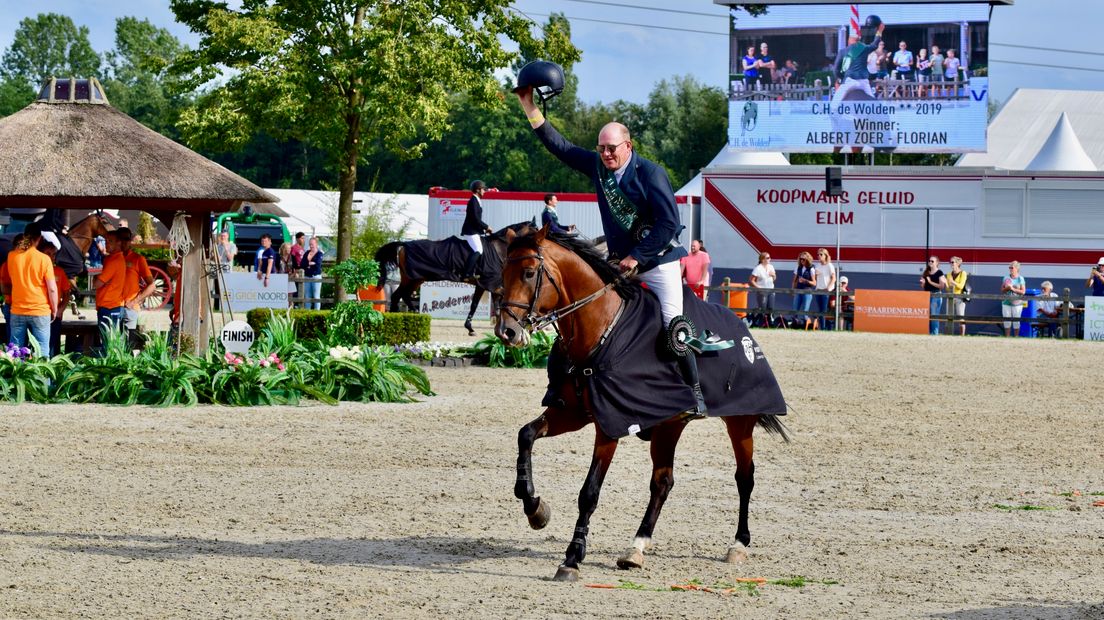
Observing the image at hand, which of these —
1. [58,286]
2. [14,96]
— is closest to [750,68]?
[58,286]

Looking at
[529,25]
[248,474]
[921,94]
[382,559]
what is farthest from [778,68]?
[382,559]

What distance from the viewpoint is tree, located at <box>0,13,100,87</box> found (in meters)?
116

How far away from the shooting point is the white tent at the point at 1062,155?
120 feet

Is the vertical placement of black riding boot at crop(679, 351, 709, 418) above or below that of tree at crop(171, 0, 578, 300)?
below

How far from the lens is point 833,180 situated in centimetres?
3166

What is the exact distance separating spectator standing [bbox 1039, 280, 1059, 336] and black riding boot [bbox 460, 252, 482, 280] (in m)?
14.8

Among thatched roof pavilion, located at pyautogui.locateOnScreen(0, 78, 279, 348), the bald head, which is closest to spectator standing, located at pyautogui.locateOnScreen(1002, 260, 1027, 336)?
thatched roof pavilion, located at pyautogui.locateOnScreen(0, 78, 279, 348)

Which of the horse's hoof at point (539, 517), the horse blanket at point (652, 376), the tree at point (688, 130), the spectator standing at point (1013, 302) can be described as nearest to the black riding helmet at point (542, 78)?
the horse blanket at point (652, 376)

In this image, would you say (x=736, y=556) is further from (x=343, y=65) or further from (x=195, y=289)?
(x=343, y=65)

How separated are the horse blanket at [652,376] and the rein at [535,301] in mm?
191

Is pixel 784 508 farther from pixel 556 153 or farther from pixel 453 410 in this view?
pixel 453 410

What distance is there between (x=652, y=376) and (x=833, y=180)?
24480 mm

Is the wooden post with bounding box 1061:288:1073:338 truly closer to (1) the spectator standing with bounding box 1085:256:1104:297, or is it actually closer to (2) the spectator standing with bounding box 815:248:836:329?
(1) the spectator standing with bounding box 1085:256:1104:297

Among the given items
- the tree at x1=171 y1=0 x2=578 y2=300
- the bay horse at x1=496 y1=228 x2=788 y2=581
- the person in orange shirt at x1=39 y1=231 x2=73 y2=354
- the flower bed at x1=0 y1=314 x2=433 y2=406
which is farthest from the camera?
the tree at x1=171 y1=0 x2=578 y2=300
